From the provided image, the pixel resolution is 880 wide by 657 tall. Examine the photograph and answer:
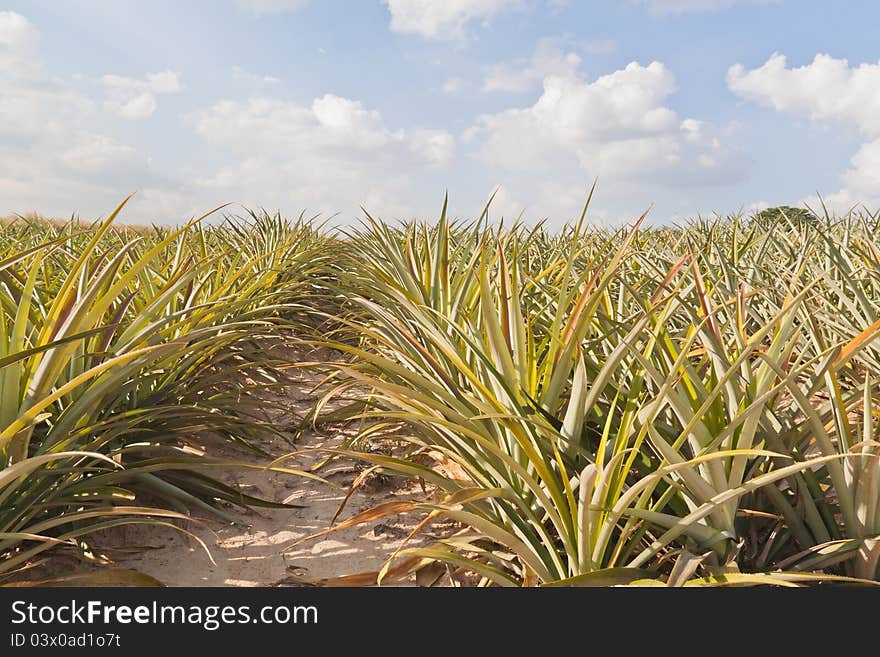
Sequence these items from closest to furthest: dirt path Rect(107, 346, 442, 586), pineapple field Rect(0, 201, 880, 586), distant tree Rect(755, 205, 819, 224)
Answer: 1. pineapple field Rect(0, 201, 880, 586)
2. dirt path Rect(107, 346, 442, 586)
3. distant tree Rect(755, 205, 819, 224)

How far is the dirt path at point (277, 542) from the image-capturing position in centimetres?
112

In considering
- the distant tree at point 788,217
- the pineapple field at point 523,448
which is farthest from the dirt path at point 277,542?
the distant tree at point 788,217

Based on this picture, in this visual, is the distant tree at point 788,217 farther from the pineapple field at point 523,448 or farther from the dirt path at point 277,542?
the dirt path at point 277,542

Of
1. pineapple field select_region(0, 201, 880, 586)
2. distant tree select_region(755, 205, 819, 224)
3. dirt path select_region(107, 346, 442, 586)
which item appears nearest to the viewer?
pineapple field select_region(0, 201, 880, 586)

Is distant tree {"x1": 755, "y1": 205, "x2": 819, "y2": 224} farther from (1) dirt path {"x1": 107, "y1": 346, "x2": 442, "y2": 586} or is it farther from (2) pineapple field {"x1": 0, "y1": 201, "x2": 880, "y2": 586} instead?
(1) dirt path {"x1": 107, "y1": 346, "x2": 442, "y2": 586}

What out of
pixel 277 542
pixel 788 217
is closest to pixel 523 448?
pixel 277 542

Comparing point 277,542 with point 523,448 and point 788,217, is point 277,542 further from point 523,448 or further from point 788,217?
point 788,217

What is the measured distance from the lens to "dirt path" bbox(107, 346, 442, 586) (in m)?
1.12

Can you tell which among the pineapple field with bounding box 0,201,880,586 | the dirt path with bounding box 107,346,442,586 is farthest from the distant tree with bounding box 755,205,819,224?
the dirt path with bounding box 107,346,442,586

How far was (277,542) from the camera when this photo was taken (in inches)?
48.5

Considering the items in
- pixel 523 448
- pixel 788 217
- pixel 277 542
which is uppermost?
pixel 788 217

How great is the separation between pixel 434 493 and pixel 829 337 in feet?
3.83

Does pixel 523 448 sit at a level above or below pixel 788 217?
below

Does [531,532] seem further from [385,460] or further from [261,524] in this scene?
[261,524]
